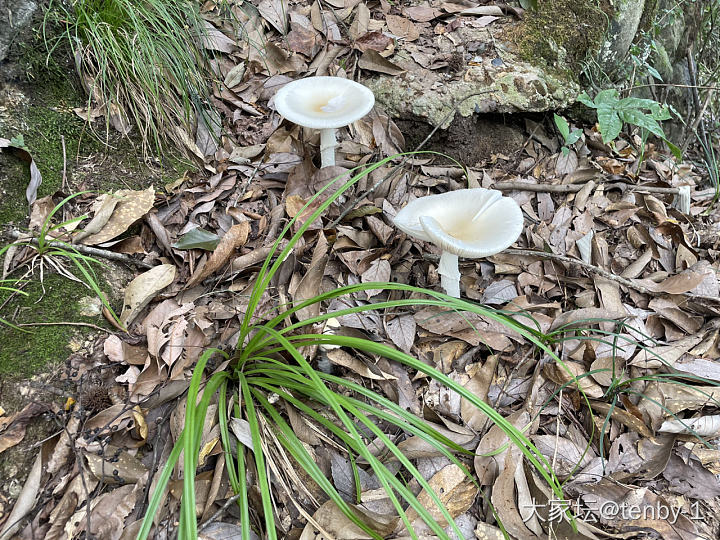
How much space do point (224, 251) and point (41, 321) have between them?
80cm

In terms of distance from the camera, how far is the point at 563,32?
324cm

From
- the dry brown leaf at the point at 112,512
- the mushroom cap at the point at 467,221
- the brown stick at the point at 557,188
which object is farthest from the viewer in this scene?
the brown stick at the point at 557,188

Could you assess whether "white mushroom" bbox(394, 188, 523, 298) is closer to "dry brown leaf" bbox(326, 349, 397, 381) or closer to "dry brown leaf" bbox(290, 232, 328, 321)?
"dry brown leaf" bbox(290, 232, 328, 321)

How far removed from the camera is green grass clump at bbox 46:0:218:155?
2438 mm

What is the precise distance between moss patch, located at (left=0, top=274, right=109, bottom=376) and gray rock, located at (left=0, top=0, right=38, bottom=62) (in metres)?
1.23

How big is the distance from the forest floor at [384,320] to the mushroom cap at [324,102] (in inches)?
14.5

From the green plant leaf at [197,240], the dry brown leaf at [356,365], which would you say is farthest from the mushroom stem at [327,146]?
the dry brown leaf at [356,365]

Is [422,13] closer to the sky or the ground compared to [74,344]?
Result: closer to the sky

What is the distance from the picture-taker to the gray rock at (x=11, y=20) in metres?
2.29

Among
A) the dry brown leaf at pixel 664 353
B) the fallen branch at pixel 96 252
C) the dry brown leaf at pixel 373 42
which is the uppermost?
the dry brown leaf at pixel 373 42

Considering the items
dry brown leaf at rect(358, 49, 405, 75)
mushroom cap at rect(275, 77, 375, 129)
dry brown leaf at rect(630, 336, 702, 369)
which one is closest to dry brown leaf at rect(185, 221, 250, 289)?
mushroom cap at rect(275, 77, 375, 129)

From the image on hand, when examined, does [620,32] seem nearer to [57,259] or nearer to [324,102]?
[324,102]

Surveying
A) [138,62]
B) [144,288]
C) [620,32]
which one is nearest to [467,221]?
[144,288]

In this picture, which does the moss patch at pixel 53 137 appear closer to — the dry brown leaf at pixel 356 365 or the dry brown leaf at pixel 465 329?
the dry brown leaf at pixel 356 365
